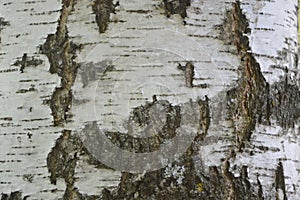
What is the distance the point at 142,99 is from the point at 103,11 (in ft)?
0.56

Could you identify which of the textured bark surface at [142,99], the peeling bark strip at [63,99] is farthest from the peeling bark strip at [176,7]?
the peeling bark strip at [63,99]

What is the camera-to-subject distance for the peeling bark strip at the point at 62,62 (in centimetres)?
93

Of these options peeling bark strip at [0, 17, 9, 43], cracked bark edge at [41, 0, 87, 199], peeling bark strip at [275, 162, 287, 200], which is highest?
peeling bark strip at [0, 17, 9, 43]

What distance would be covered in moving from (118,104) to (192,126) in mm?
131

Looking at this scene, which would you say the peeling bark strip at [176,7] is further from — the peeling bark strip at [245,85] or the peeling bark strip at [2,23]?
the peeling bark strip at [2,23]

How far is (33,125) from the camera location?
0.95m

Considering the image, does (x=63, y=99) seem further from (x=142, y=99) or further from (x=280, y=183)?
(x=280, y=183)

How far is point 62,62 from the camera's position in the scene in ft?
3.10

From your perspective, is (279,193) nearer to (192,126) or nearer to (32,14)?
(192,126)

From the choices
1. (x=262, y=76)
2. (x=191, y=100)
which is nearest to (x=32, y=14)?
(x=191, y=100)

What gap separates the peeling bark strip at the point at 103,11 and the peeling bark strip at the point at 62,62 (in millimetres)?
50

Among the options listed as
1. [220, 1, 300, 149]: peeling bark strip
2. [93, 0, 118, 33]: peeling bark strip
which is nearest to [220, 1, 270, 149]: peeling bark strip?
[220, 1, 300, 149]: peeling bark strip

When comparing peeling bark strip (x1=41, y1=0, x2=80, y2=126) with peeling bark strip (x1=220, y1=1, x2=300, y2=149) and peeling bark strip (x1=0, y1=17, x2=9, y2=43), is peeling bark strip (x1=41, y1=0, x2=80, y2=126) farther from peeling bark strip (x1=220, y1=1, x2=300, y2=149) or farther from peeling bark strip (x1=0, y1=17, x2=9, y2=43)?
peeling bark strip (x1=220, y1=1, x2=300, y2=149)

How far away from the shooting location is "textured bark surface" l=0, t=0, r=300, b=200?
912 millimetres
